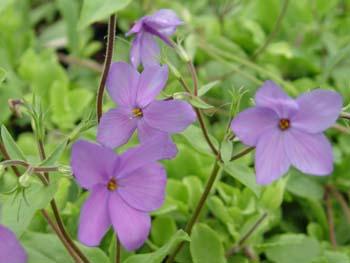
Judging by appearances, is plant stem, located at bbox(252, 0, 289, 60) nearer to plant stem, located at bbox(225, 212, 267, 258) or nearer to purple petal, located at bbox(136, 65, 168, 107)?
plant stem, located at bbox(225, 212, 267, 258)

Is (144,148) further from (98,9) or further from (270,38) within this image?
(270,38)

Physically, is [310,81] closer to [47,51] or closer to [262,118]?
[47,51]

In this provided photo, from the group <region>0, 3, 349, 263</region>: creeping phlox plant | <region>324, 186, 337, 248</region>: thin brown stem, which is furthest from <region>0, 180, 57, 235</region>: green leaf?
<region>324, 186, 337, 248</region>: thin brown stem

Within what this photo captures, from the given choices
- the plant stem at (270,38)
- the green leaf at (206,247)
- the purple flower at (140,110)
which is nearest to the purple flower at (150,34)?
the purple flower at (140,110)

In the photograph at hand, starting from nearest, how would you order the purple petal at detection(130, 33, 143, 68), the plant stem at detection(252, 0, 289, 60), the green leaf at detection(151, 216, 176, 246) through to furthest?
1. the purple petal at detection(130, 33, 143, 68)
2. the green leaf at detection(151, 216, 176, 246)
3. the plant stem at detection(252, 0, 289, 60)

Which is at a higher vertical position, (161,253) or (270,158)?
(270,158)

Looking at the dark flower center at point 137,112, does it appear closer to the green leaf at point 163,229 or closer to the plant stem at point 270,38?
the green leaf at point 163,229

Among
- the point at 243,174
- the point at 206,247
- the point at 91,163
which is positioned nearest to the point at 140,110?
the point at 91,163
